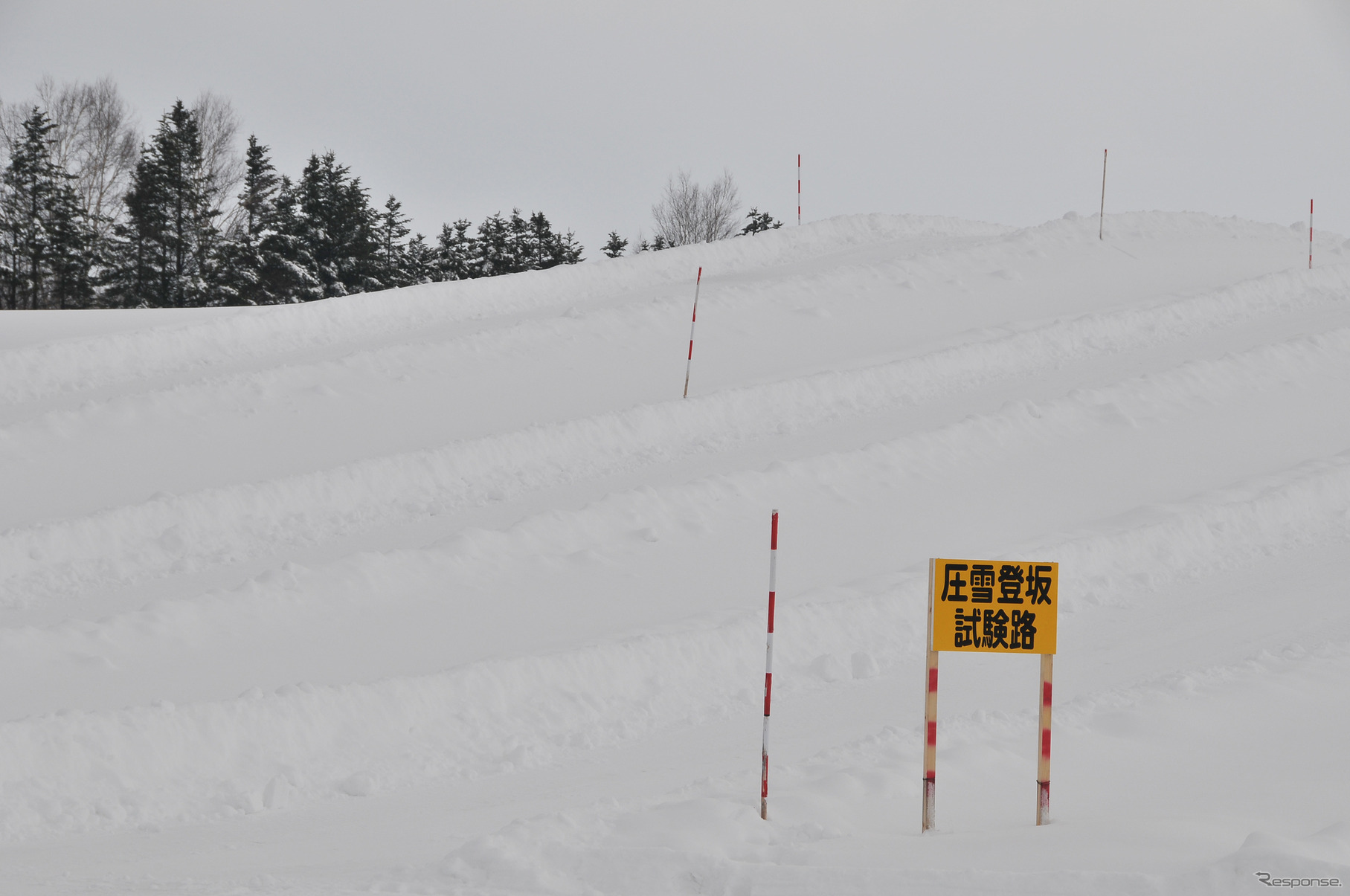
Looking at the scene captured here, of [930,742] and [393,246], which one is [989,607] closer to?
[930,742]

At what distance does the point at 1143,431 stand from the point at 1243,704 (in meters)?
6.62

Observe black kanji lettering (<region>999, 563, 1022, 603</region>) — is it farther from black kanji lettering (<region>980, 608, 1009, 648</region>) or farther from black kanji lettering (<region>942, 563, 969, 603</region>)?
black kanji lettering (<region>942, 563, 969, 603</region>)

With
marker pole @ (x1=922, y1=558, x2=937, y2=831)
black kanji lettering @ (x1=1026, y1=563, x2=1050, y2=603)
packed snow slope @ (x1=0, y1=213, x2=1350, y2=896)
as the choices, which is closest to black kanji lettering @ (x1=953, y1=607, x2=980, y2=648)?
marker pole @ (x1=922, y1=558, x2=937, y2=831)

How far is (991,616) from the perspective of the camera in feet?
18.3

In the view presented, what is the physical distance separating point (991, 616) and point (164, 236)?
42801 millimetres

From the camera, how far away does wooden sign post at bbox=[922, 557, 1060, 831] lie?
555cm

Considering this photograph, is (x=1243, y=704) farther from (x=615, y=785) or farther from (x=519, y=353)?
(x=519, y=353)

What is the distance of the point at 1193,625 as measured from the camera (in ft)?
29.2

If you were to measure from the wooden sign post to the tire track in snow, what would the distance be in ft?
22.6

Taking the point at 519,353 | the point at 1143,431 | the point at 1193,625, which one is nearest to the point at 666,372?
the point at 519,353

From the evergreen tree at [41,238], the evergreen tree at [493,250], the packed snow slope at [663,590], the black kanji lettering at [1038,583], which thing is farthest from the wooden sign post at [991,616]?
the evergreen tree at [493,250]

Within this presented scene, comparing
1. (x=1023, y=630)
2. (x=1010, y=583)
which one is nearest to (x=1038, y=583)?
(x=1010, y=583)

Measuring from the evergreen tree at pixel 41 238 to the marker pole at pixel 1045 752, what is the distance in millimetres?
43764

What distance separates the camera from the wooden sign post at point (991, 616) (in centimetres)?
555
